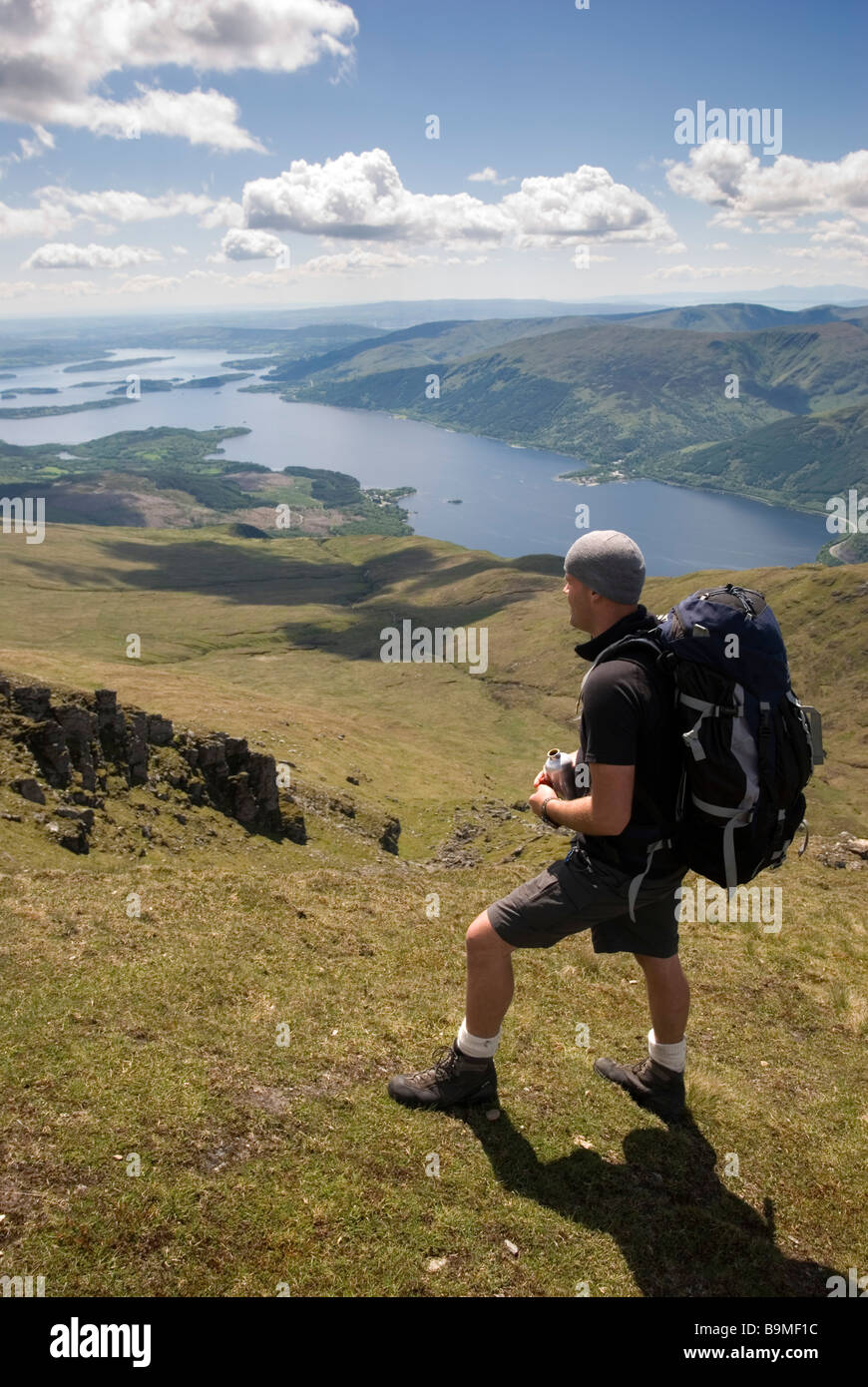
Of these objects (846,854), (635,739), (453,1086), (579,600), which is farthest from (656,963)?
(846,854)

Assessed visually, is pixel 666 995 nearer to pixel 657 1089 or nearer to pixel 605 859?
pixel 657 1089

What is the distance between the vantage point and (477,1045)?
358 inches

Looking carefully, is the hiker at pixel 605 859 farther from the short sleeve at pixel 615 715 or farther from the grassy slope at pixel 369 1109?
the grassy slope at pixel 369 1109

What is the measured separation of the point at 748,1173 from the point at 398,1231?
4.30 meters

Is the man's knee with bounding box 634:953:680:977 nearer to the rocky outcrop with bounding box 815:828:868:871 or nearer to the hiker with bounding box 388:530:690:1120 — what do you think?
the hiker with bounding box 388:530:690:1120

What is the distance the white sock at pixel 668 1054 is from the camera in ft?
32.0

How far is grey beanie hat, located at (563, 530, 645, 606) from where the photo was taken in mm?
7801

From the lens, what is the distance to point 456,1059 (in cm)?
936

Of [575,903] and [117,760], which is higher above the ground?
[575,903]

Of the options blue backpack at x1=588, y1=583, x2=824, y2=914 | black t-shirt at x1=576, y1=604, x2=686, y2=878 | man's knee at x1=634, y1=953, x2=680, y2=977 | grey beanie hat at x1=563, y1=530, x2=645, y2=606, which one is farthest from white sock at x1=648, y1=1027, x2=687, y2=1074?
grey beanie hat at x1=563, y1=530, x2=645, y2=606

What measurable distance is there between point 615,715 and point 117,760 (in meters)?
29.0

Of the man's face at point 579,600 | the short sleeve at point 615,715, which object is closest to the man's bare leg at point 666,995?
the short sleeve at point 615,715
